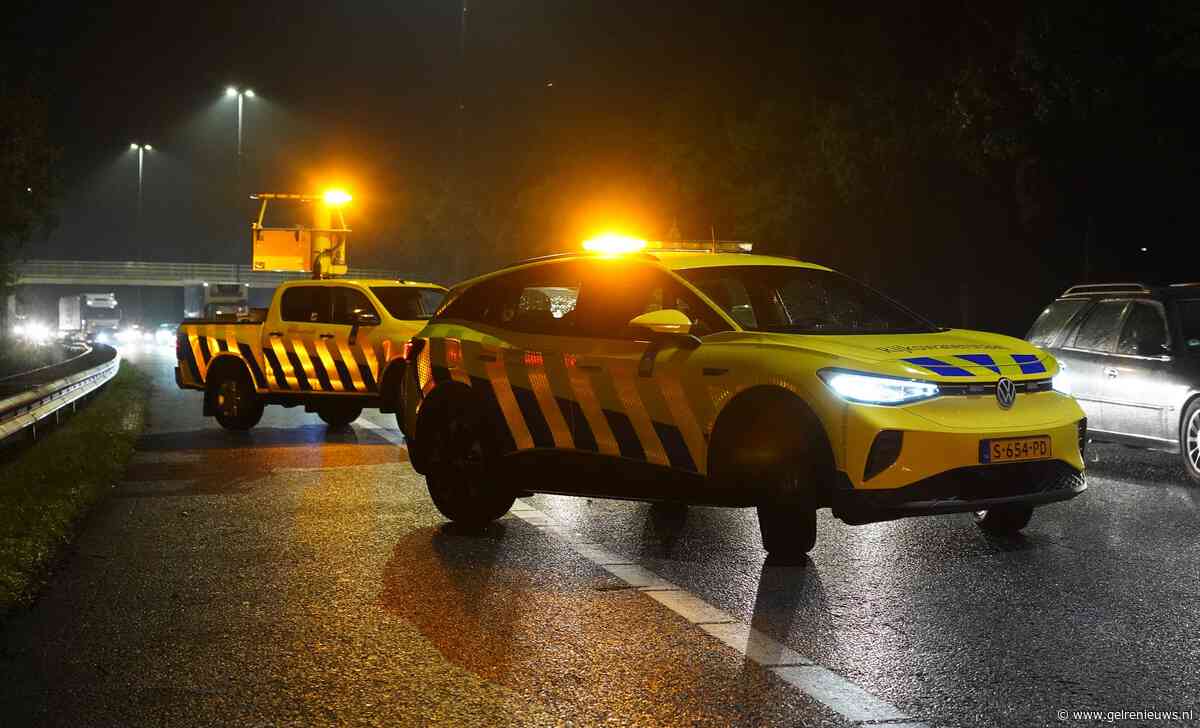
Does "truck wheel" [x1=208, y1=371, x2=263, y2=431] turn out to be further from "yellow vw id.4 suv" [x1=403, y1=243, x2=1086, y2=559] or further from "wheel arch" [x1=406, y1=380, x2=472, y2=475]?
"wheel arch" [x1=406, y1=380, x2=472, y2=475]

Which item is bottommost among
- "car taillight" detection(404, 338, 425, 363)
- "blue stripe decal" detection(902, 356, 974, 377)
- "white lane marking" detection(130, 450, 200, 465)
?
"white lane marking" detection(130, 450, 200, 465)

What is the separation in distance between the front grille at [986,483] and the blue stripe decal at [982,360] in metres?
0.52

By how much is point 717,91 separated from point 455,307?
132 feet

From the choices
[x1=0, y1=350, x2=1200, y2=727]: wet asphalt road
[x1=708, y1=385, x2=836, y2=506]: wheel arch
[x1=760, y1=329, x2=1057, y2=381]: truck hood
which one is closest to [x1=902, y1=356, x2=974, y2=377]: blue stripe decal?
[x1=760, y1=329, x2=1057, y2=381]: truck hood

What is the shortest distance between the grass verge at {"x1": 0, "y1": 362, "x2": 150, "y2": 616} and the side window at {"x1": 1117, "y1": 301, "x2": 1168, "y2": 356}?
853cm

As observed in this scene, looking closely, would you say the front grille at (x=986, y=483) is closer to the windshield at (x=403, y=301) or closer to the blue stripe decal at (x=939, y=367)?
the blue stripe decal at (x=939, y=367)

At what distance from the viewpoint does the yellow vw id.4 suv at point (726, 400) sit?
25.3 ft

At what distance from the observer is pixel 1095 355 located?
1327 cm

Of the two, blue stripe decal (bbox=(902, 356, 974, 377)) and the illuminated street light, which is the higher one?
the illuminated street light

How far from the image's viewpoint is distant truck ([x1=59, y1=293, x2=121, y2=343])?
245 ft

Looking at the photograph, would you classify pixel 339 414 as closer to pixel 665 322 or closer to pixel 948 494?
pixel 665 322

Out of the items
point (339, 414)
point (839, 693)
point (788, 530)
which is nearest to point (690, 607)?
point (788, 530)

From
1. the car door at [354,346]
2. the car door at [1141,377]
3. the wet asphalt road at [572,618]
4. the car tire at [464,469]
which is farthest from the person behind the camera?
the car door at [354,346]

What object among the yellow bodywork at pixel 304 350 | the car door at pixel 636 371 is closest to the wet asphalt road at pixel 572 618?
the car door at pixel 636 371
